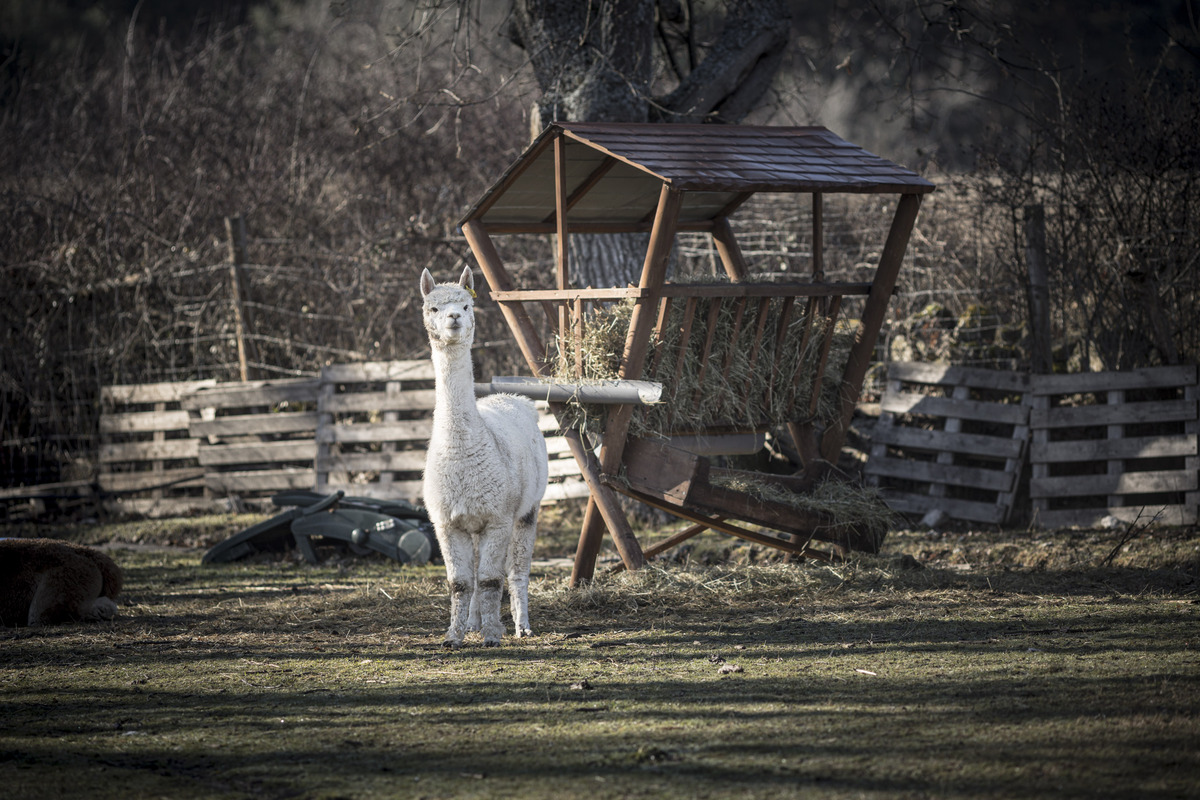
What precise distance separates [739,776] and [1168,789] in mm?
1294

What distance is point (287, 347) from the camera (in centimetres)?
1199

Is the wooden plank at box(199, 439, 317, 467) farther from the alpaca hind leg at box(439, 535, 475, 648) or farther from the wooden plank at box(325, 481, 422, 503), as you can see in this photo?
the alpaca hind leg at box(439, 535, 475, 648)

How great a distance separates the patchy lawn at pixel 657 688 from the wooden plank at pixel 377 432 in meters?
3.20

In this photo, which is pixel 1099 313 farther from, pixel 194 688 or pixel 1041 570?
pixel 194 688

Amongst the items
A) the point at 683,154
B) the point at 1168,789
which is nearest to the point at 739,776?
the point at 1168,789

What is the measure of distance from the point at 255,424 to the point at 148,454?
4.67 feet

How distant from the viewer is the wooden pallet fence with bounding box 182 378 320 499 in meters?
11.1

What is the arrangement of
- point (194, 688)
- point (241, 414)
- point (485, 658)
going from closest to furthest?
point (194, 688) < point (485, 658) < point (241, 414)

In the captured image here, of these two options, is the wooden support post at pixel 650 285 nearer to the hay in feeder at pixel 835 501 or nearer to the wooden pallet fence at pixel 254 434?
the hay in feeder at pixel 835 501

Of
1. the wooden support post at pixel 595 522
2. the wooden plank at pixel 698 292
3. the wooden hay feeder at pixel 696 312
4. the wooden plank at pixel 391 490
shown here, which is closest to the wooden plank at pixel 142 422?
the wooden plank at pixel 391 490

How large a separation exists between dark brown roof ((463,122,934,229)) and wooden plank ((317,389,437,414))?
3332 mm

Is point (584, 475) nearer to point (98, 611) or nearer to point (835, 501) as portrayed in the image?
point (835, 501)

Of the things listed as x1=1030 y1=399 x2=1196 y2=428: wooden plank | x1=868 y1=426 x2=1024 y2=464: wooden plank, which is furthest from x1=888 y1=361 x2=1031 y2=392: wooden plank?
x1=868 y1=426 x2=1024 y2=464: wooden plank

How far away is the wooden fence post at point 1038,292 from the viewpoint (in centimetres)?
922
